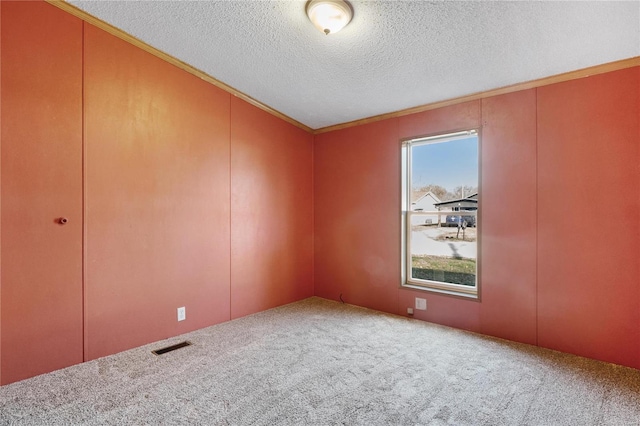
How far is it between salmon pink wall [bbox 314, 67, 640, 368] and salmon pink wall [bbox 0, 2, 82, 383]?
3194 millimetres

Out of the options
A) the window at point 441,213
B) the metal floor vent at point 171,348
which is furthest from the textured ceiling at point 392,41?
the metal floor vent at point 171,348

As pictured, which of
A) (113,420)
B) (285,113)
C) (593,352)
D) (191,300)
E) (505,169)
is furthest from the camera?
(285,113)

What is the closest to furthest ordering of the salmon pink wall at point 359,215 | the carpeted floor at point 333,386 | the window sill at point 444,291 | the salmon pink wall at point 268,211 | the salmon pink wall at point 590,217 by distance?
the carpeted floor at point 333,386 → the salmon pink wall at point 590,217 → the window sill at point 444,291 → the salmon pink wall at point 268,211 → the salmon pink wall at point 359,215

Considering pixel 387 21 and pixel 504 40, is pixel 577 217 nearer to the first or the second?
pixel 504 40

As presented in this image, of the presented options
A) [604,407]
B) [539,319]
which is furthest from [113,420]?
[539,319]

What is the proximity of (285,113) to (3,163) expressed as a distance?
285 centimetres

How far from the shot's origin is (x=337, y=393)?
214 cm

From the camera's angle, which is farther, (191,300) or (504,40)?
(191,300)

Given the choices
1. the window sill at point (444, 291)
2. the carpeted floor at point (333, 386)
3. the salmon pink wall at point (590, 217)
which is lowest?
the carpeted floor at point (333, 386)

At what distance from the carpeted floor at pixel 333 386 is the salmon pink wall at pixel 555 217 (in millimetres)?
275

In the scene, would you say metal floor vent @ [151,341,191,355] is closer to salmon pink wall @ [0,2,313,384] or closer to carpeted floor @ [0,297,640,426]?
carpeted floor @ [0,297,640,426]

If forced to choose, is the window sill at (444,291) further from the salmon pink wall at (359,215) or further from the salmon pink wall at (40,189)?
the salmon pink wall at (40,189)

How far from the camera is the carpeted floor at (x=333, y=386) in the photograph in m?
1.89

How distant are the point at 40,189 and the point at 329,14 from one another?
8.13 feet
